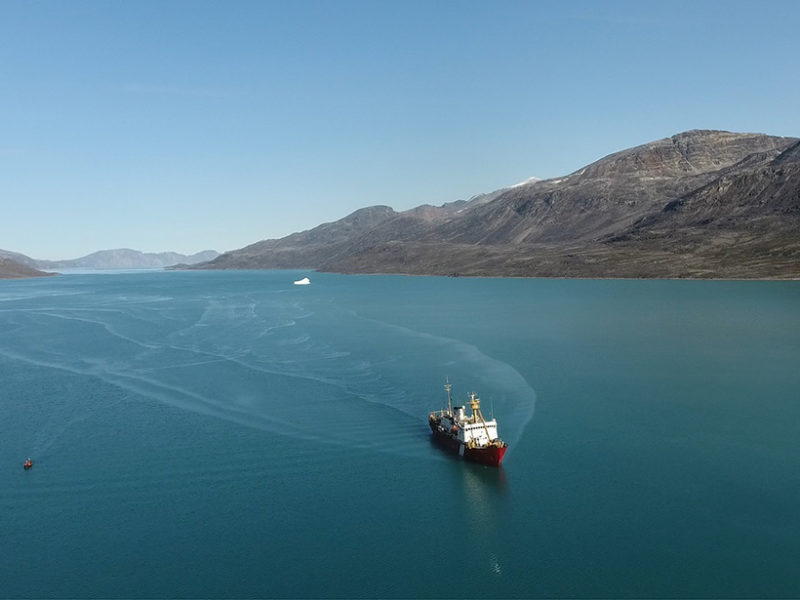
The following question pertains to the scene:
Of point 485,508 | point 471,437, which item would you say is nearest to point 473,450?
point 471,437

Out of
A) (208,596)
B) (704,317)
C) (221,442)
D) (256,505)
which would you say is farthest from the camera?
(704,317)

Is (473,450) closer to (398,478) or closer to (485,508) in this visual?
(398,478)

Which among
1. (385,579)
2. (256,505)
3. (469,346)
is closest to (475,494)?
(385,579)

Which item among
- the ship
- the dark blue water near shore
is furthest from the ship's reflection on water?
the ship

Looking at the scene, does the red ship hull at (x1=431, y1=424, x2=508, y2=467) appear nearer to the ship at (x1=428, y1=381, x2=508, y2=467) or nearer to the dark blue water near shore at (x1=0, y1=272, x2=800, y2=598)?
the ship at (x1=428, y1=381, x2=508, y2=467)

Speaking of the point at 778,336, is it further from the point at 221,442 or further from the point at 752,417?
the point at 221,442

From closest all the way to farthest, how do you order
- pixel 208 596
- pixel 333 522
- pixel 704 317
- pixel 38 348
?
pixel 208 596
pixel 333 522
pixel 38 348
pixel 704 317
